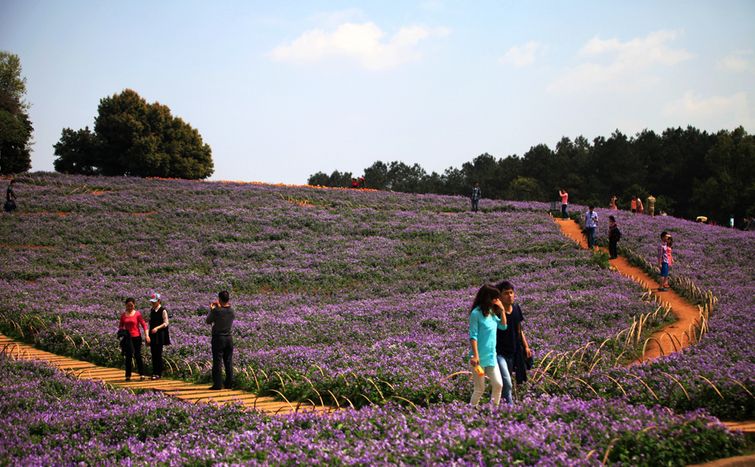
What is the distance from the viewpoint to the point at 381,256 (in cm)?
3778

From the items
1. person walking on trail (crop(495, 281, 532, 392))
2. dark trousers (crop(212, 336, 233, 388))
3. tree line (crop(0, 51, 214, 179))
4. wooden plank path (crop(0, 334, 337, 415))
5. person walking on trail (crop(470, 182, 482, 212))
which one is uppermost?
tree line (crop(0, 51, 214, 179))

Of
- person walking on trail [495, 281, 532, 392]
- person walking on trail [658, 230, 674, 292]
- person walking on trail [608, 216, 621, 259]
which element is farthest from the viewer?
person walking on trail [608, 216, 621, 259]

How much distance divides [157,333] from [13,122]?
188 feet

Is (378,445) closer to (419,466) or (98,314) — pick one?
(419,466)

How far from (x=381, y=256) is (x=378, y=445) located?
2935 centimetres

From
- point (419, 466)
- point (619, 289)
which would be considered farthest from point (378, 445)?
point (619, 289)

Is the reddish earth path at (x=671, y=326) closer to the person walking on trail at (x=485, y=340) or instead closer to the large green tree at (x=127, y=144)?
the person walking on trail at (x=485, y=340)

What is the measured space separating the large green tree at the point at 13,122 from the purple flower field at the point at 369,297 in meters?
11.4

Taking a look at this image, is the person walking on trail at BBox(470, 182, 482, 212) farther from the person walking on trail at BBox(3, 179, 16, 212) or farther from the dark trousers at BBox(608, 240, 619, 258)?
the person walking on trail at BBox(3, 179, 16, 212)

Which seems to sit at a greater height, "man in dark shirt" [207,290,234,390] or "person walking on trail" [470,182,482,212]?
"person walking on trail" [470,182,482,212]

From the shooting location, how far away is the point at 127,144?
7388 cm

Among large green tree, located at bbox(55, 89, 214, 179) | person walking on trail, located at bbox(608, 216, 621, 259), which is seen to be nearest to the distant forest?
large green tree, located at bbox(55, 89, 214, 179)

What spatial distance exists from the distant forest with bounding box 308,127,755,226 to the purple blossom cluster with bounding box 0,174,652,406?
2680 centimetres

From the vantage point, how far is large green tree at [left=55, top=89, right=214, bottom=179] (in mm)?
72812
